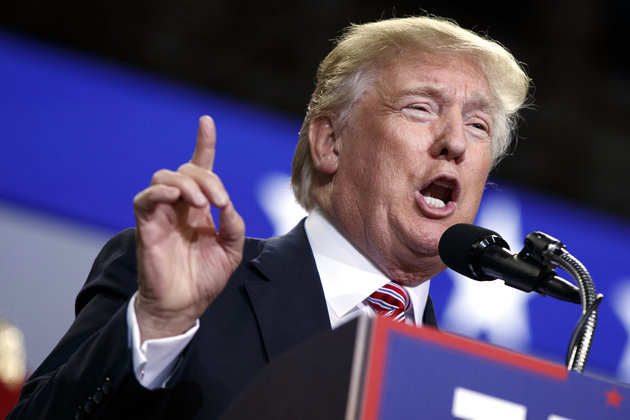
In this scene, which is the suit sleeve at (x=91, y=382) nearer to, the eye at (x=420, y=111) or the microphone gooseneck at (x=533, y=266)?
the microphone gooseneck at (x=533, y=266)

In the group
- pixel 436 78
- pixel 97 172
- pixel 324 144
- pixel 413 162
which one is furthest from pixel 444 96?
pixel 97 172

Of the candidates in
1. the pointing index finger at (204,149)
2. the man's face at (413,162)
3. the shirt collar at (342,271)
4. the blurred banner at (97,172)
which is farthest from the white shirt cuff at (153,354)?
the blurred banner at (97,172)

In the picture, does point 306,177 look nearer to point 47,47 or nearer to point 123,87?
point 123,87

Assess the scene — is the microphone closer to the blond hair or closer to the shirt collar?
the shirt collar

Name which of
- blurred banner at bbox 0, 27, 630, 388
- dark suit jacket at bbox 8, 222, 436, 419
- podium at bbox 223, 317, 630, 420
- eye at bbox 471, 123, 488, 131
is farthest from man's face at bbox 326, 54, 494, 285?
blurred banner at bbox 0, 27, 630, 388

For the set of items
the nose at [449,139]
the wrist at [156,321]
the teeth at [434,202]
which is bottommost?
the wrist at [156,321]

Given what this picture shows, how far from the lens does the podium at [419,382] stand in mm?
712

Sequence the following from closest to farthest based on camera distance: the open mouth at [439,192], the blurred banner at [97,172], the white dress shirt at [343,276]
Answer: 1. the white dress shirt at [343,276]
2. the open mouth at [439,192]
3. the blurred banner at [97,172]

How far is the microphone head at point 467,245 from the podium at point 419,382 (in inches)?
12.3

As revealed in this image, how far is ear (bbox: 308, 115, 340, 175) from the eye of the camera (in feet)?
5.57

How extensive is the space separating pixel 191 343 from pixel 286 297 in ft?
1.03

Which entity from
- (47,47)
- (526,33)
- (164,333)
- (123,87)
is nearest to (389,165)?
(164,333)

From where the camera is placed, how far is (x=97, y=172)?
2.57 m

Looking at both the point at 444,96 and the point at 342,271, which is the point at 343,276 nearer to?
the point at 342,271
